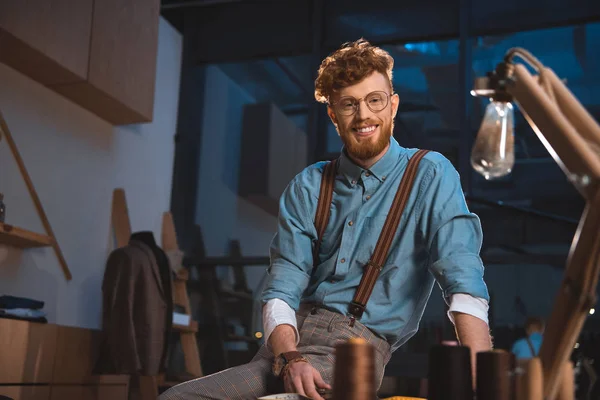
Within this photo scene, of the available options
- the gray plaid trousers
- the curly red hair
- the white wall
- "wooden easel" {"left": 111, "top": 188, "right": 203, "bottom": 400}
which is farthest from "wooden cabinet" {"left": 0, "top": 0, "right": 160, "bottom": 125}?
the gray plaid trousers

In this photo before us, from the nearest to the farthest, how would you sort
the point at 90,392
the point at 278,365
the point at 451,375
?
the point at 451,375 < the point at 278,365 < the point at 90,392

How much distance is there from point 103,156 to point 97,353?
1.52 meters

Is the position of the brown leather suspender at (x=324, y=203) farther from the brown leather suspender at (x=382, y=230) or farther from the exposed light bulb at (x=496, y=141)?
the exposed light bulb at (x=496, y=141)

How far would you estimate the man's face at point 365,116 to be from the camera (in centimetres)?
178

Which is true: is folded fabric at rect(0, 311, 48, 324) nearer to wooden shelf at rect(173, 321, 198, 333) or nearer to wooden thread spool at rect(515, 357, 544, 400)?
wooden shelf at rect(173, 321, 198, 333)

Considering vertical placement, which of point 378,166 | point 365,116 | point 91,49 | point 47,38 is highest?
point 91,49

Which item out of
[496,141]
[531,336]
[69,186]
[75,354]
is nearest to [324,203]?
[496,141]

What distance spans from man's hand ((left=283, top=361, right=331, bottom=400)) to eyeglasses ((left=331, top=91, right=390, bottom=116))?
0.65m

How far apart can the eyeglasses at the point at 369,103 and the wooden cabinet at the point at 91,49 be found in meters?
2.61

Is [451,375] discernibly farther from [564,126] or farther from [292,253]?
[292,253]

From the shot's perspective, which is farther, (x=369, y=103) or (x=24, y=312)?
(x=24, y=312)

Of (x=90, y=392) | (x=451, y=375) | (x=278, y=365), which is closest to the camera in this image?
(x=451, y=375)

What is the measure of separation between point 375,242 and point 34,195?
10.8ft

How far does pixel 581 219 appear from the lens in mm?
1018
